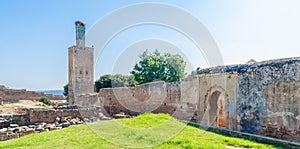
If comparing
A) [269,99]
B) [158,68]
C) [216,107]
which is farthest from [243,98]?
[158,68]

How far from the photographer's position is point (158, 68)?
2750 centimetres

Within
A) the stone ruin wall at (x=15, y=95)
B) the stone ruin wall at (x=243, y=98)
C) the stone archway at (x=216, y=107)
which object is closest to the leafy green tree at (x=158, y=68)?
the stone ruin wall at (x=15, y=95)

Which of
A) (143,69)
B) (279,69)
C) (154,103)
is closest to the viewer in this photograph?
(279,69)

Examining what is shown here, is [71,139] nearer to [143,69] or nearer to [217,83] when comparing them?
[217,83]

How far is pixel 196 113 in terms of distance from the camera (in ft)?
32.0

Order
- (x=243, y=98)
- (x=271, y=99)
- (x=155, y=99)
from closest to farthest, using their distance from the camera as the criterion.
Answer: (x=271, y=99), (x=243, y=98), (x=155, y=99)

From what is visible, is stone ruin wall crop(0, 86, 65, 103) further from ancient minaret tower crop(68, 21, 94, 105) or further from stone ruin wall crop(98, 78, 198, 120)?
stone ruin wall crop(98, 78, 198, 120)

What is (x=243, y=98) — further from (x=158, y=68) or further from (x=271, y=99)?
(x=158, y=68)

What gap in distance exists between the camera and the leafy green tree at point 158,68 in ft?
89.5

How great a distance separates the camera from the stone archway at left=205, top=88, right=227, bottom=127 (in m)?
8.72

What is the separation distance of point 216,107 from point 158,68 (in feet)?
59.5

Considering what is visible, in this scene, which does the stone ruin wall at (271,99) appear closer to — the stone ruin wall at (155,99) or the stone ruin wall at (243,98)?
the stone ruin wall at (243,98)

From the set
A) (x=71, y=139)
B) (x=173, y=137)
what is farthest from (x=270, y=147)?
(x=71, y=139)

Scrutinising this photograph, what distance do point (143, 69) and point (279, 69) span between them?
71.9 feet
